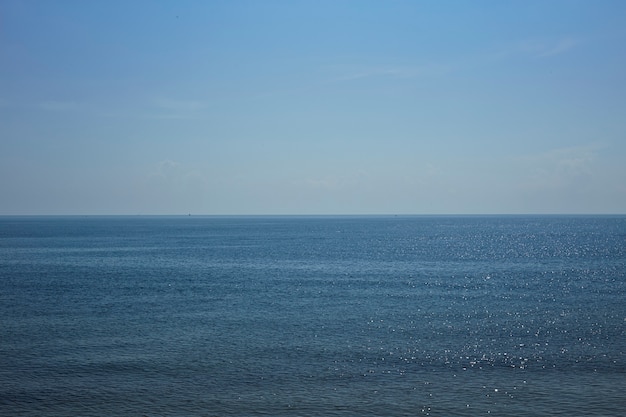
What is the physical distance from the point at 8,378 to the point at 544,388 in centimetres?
3957

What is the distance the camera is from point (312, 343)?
5256cm

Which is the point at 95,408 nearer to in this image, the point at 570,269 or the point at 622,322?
the point at 622,322

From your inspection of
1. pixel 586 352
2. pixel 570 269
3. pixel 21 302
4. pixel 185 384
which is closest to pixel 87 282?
pixel 21 302

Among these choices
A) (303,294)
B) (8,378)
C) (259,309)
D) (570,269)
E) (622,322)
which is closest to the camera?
(8,378)

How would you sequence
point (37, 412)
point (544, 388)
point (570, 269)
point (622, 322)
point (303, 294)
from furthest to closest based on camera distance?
point (570, 269), point (303, 294), point (622, 322), point (544, 388), point (37, 412)

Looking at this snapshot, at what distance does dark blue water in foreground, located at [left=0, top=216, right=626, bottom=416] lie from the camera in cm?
3822

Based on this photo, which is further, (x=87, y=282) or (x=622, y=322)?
(x=87, y=282)

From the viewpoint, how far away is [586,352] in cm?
4844

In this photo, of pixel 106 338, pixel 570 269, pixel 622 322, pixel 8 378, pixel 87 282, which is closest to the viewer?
pixel 8 378

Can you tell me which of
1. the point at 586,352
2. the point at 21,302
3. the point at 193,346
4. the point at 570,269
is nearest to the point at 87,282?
the point at 21,302

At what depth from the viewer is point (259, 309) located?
69.4 m

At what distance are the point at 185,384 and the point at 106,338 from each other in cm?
1640

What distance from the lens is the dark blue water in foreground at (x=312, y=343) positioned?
125 feet

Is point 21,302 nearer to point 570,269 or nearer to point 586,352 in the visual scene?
point 586,352
